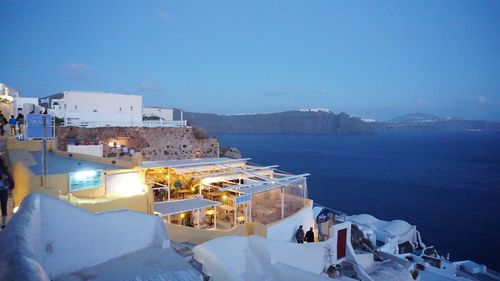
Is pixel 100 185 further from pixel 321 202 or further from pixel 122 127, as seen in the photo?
pixel 321 202

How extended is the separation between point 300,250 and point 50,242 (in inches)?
269

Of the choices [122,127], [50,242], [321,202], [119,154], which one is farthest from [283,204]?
[321,202]

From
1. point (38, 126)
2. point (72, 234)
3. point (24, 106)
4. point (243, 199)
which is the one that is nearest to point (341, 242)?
point (243, 199)

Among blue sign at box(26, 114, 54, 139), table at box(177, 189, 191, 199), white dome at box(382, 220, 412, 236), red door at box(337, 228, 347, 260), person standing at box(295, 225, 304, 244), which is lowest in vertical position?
white dome at box(382, 220, 412, 236)

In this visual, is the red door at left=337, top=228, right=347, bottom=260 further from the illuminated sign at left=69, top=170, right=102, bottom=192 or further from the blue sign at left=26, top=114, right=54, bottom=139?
the blue sign at left=26, top=114, right=54, bottom=139

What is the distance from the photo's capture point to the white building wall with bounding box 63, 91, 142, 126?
21094 mm

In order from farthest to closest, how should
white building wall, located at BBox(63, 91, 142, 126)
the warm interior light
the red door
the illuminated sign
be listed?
white building wall, located at BBox(63, 91, 142, 126) < the red door < the warm interior light < the illuminated sign

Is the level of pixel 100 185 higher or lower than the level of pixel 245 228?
higher

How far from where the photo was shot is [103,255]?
4.88 metres

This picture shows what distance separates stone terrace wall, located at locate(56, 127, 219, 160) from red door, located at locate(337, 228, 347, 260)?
12215 millimetres

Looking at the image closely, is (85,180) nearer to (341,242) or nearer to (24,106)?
(341,242)

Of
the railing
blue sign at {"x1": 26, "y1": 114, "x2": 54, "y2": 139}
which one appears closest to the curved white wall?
blue sign at {"x1": 26, "y1": 114, "x2": 54, "y2": 139}

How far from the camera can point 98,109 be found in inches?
892

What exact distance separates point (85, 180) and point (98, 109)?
1553cm
